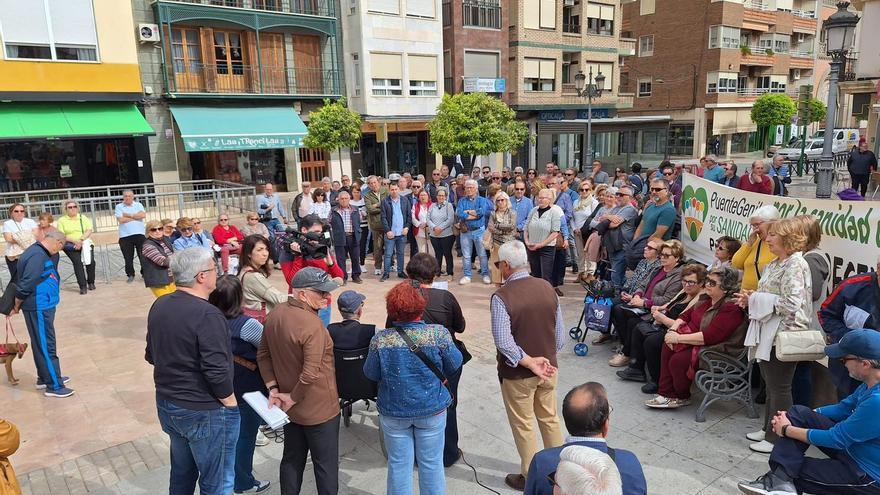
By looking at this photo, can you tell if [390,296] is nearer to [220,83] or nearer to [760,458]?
[760,458]

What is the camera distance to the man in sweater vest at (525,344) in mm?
4051

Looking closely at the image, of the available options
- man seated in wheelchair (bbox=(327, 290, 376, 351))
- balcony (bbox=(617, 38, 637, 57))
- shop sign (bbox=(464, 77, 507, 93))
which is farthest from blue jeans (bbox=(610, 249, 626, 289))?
balcony (bbox=(617, 38, 637, 57))

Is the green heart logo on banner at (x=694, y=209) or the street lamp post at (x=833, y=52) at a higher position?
the street lamp post at (x=833, y=52)

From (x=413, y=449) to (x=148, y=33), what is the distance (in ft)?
68.3

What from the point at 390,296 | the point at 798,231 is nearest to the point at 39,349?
the point at 390,296

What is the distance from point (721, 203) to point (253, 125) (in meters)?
18.4

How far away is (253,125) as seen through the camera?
859 inches

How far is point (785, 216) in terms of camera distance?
5.93 metres

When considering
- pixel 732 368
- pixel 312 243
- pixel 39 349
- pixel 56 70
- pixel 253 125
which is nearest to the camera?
pixel 732 368

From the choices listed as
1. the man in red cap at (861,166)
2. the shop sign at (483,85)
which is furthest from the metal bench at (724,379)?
the shop sign at (483,85)

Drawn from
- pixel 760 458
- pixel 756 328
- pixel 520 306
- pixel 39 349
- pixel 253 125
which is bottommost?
A: pixel 760 458

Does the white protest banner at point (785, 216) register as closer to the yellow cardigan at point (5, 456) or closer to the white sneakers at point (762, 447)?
the white sneakers at point (762, 447)

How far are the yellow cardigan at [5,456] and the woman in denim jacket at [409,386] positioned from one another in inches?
76.6

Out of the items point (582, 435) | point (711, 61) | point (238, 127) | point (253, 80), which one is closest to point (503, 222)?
point (582, 435)
